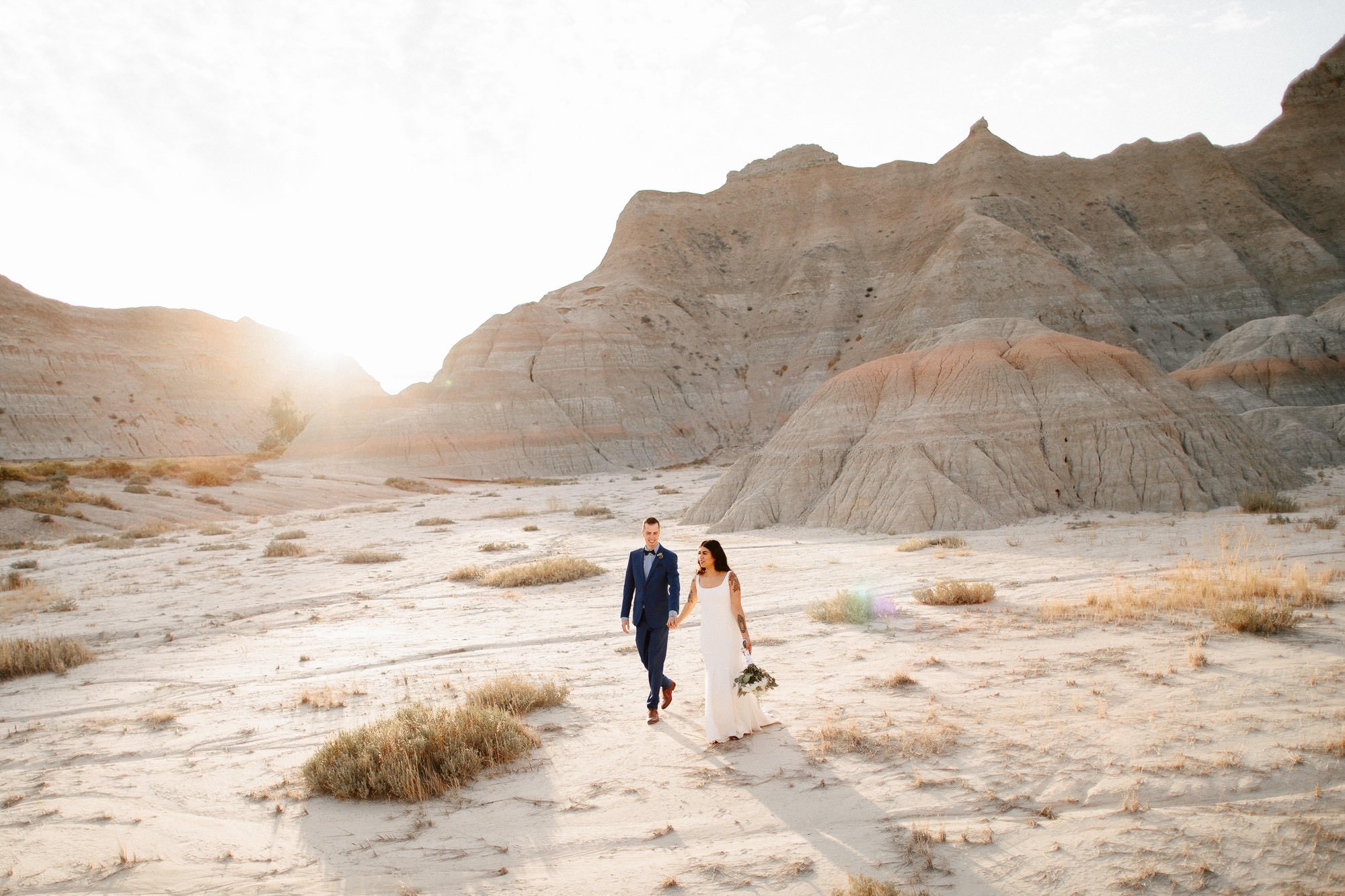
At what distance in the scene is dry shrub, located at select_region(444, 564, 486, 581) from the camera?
15.2 m

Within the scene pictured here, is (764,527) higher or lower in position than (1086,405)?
lower

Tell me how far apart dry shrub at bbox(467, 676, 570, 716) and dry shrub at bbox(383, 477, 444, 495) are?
36647mm

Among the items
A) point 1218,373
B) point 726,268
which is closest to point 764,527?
point 1218,373

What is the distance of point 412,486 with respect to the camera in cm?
4362

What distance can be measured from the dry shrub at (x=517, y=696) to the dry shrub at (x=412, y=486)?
36647mm

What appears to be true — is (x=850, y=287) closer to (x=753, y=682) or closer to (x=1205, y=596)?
(x=1205, y=596)

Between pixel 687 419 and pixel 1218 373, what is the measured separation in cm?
3479

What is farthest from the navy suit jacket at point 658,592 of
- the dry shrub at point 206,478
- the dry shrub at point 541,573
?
the dry shrub at point 206,478

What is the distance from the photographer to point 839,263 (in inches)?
2525

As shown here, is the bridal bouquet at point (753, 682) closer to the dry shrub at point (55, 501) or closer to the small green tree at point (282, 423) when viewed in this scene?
the dry shrub at point (55, 501)

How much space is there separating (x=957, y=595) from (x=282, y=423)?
74.7 meters

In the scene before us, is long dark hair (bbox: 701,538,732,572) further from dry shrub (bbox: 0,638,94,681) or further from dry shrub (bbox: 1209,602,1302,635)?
dry shrub (bbox: 0,638,94,681)

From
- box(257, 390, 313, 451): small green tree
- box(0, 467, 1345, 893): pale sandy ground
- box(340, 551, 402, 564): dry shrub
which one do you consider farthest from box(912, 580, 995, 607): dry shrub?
box(257, 390, 313, 451): small green tree

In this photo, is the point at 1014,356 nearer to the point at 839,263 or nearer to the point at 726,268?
the point at 839,263
